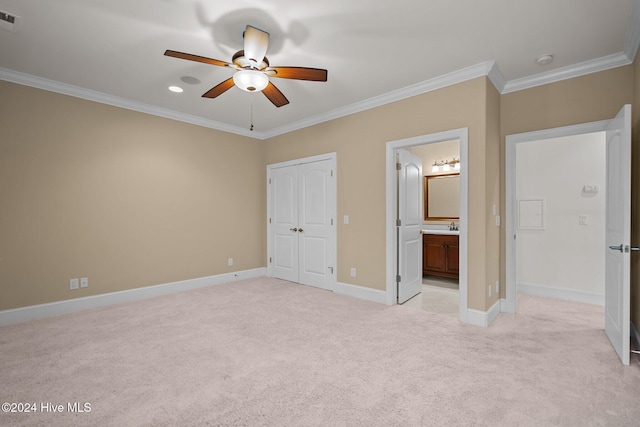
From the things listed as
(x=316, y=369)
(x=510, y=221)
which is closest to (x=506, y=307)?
(x=510, y=221)

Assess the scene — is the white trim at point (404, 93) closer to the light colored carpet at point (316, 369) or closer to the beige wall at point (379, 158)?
the beige wall at point (379, 158)

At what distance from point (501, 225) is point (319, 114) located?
9.58 ft

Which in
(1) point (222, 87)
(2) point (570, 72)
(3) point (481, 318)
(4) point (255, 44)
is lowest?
(3) point (481, 318)

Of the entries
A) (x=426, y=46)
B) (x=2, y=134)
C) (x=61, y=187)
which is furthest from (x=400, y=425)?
(x=2, y=134)

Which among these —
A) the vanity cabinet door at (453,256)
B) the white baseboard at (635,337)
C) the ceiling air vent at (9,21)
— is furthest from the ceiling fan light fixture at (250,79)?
the vanity cabinet door at (453,256)

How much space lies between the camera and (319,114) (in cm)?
457

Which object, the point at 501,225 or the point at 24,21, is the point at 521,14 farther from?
the point at 24,21

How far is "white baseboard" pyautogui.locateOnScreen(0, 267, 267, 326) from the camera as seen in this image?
3.25 m

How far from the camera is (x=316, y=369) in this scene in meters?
2.26

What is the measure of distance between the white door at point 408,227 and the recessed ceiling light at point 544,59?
5.29ft

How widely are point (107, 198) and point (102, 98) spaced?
128 cm

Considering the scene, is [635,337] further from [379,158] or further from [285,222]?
[285,222]

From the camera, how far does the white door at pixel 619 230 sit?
7.32 feet

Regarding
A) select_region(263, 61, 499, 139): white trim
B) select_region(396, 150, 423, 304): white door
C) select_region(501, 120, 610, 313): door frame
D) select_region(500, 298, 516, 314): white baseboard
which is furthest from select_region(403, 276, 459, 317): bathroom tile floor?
select_region(263, 61, 499, 139): white trim
